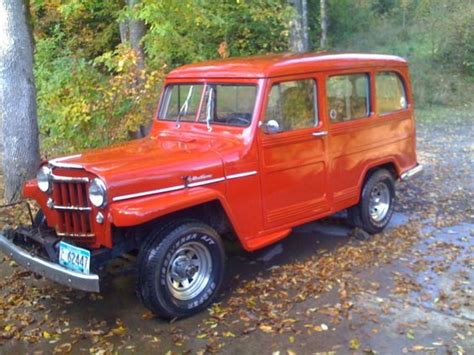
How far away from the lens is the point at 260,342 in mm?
4152

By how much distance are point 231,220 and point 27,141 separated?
4.19 meters

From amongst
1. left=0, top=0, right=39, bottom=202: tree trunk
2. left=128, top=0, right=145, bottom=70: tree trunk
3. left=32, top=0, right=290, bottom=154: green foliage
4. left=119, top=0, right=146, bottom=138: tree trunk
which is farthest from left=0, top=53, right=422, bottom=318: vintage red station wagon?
left=128, top=0, right=145, bottom=70: tree trunk

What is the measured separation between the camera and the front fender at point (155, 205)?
4.09m

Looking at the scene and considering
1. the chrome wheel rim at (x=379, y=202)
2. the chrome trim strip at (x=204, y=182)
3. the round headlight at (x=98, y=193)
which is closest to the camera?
the round headlight at (x=98, y=193)

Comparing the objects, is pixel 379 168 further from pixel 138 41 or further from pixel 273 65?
pixel 138 41

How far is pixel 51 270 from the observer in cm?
427

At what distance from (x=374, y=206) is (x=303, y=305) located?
233 cm

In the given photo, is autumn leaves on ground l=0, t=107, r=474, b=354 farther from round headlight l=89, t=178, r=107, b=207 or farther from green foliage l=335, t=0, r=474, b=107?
green foliage l=335, t=0, r=474, b=107

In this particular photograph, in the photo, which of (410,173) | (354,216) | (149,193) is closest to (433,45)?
(410,173)

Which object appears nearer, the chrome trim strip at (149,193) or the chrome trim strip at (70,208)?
the chrome trim strip at (149,193)

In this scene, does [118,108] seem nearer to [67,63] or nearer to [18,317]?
[67,63]

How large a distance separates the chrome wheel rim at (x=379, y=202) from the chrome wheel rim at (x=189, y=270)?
2.63 m

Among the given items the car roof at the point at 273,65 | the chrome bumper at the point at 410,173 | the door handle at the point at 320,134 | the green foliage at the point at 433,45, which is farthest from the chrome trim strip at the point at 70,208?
the green foliage at the point at 433,45

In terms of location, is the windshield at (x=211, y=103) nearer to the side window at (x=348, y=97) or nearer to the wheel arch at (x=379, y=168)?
the side window at (x=348, y=97)
